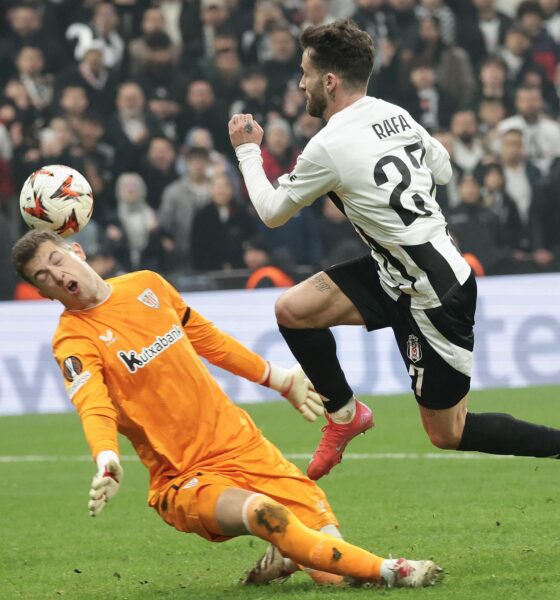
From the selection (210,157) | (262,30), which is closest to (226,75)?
(262,30)

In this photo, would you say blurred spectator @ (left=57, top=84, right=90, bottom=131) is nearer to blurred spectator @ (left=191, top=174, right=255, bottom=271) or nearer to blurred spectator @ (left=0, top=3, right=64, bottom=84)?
blurred spectator @ (left=0, top=3, right=64, bottom=84)

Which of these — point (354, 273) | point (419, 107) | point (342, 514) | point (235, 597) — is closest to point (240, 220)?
point (419, 107)

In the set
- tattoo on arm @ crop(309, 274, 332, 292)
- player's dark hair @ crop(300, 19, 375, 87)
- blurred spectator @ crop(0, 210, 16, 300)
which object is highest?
player's dark hair @ crop(300, 19, 375, 87)

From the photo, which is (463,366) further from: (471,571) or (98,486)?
(98,486)

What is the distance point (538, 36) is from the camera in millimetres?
15297

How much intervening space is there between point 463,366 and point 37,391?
7467 millimetres

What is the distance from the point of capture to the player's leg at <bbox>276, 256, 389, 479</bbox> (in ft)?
18.4

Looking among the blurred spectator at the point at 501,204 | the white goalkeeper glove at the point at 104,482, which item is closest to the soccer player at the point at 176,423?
the white goalkeeper glove at the point at 104,482

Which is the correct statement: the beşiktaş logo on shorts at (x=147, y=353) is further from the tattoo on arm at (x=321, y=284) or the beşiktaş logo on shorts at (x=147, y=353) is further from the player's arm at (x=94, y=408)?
the tattoo on arm at (x=321, y=284)

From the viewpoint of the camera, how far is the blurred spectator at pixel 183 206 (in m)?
14.5

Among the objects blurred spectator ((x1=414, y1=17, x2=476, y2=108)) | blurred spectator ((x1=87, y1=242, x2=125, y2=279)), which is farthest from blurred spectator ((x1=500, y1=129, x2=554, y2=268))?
blurred spectator ((x1=87, y1=242, x2=125, y2=279))

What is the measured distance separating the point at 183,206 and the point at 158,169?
2.09 ft

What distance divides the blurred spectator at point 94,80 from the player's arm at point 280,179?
10.3 m

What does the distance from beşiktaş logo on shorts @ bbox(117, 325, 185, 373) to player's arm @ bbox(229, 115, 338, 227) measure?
2.13 feet
